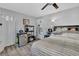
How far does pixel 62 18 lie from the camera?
3.48 metres

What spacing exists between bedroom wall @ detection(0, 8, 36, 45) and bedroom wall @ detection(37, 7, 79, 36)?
2.36ft

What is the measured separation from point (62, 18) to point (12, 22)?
2715 mm

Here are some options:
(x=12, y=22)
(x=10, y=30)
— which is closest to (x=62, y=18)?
(x=12, y=22)

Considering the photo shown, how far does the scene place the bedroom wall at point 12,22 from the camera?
382 cm

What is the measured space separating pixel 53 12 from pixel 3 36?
283 cm

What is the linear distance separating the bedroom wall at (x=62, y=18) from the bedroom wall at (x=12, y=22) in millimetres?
718

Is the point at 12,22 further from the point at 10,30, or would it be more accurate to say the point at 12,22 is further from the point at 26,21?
the point at 26,21

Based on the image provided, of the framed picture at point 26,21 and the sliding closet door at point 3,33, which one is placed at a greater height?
the framed picture at point 26,21

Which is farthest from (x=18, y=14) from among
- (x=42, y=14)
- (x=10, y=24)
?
(x=42, y=14)

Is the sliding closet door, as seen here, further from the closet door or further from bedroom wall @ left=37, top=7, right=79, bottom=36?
bedroom wall @ left=37, top=7, right=79, bottom=36

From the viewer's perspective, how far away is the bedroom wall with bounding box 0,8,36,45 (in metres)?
3.82

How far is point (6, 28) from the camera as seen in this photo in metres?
3.87

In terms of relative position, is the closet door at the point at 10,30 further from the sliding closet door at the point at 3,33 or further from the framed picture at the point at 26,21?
the framed picture at the point at 26,21

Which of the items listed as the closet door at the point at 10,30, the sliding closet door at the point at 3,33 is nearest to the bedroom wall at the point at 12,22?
the closet door at the point at 10,30
